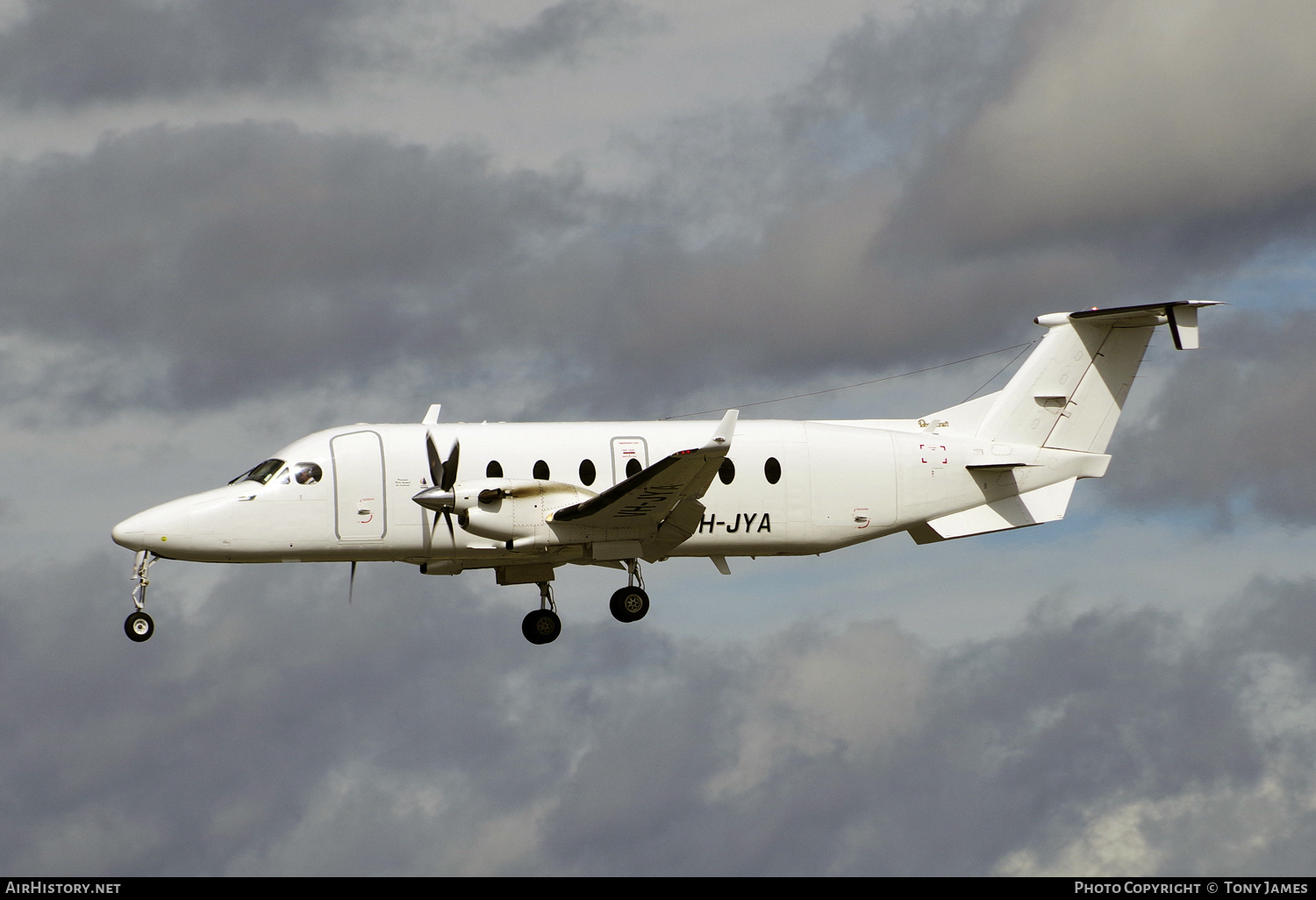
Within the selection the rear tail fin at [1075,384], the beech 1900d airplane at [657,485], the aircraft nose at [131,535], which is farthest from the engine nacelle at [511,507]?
the rear tail fin at [1075,384]

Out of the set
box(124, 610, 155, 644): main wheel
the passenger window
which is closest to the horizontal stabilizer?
the passenger window

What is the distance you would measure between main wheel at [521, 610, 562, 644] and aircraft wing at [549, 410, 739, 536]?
367 centimetres

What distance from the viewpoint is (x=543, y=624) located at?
3275cm

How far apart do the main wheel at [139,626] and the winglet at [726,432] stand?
37.8ft

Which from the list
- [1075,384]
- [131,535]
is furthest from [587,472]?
[1075,384]

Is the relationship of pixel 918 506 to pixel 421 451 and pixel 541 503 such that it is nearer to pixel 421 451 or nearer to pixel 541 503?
pixel 541 503

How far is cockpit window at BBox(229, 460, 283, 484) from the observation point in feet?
98.6

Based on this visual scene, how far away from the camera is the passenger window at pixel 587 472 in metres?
30.6

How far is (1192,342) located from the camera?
1297 inches

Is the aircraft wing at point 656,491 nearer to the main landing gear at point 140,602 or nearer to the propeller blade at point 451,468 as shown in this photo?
the propeller blade at point 451,468

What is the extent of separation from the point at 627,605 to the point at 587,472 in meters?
3.21

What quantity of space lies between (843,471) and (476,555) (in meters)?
8.17

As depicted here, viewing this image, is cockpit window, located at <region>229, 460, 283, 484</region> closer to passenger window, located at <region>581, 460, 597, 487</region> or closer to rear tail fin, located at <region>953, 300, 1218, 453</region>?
passenger window, located at <region>581, 460, 597, 487</region>
